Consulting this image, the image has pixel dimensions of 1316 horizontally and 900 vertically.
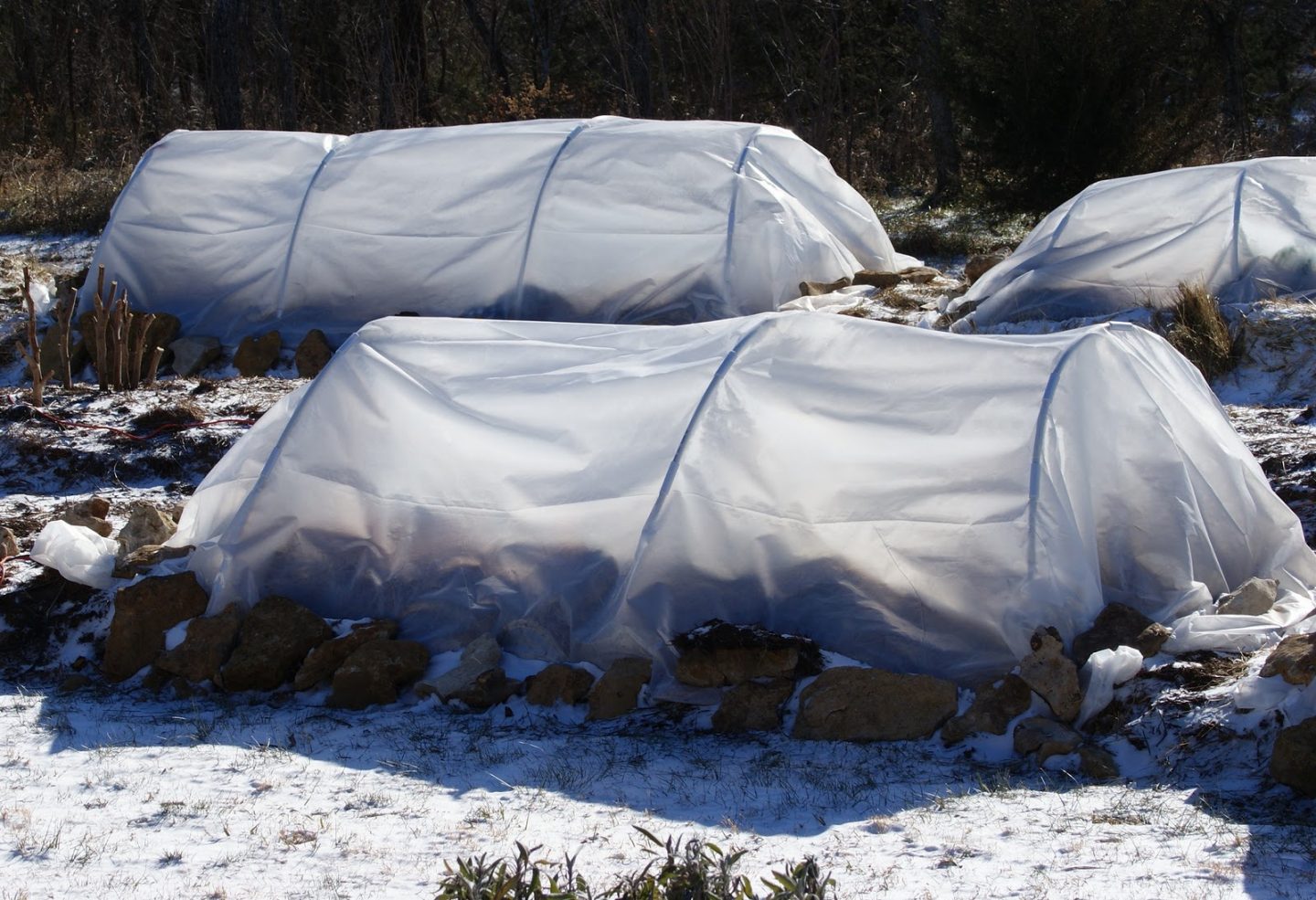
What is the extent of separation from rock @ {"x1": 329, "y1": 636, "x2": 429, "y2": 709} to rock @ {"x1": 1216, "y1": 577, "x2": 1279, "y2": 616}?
338 centimetres

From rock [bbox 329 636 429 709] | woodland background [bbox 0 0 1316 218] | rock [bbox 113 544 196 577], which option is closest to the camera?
rock [bbox 329 636 429 709]

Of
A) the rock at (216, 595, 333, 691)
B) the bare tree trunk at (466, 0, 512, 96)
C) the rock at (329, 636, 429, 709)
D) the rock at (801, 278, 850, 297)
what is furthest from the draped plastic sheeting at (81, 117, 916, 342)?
the bare tree trunk at (466, 0, 512, 96)

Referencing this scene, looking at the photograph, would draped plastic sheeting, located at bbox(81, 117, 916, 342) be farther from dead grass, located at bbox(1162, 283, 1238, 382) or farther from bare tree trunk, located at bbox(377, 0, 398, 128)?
bare tree trunk, located at bbox(377, 0, 398, 128)

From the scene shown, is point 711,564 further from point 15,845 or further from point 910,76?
point 910,76

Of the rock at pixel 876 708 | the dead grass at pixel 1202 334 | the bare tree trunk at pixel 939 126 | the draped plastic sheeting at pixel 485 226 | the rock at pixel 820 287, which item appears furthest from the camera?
the bare tree trunk at pixel 939 126

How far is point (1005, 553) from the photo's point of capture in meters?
5.82

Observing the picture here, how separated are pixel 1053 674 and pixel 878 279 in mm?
6889

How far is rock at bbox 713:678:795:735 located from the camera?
18.8 ft

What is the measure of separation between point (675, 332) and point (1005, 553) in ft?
6.30

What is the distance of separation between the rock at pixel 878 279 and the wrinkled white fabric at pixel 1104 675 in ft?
22.3

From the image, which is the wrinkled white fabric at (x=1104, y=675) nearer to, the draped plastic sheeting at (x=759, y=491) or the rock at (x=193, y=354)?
the draped plastic sheeting at (x=759, y=491)

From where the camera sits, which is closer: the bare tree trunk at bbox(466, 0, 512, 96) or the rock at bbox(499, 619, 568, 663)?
the rock at bbox(499, 619, 568, 663)

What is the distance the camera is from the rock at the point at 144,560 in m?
7.08

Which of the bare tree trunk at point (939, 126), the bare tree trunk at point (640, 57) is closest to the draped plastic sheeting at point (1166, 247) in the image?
the bare tree trunk at point (939, 126)
